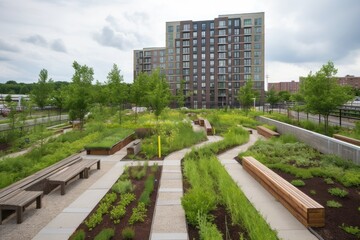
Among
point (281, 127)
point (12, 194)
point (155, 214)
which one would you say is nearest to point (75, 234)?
point (155, 214)

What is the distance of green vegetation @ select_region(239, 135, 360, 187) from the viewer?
8.35 meters

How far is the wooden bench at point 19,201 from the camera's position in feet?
18.4

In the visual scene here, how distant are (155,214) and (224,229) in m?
1.57

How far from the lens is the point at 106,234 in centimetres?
488

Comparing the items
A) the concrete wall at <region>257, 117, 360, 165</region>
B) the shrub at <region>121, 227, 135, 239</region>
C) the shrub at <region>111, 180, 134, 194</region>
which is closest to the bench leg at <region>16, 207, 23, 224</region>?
the shrub at <region>121, 227, 135, 239</region>

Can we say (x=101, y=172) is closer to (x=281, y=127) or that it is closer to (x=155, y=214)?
(x=155, y=214)

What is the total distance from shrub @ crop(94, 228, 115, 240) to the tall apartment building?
80.3 metres

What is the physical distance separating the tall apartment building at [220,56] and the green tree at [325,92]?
6818cm

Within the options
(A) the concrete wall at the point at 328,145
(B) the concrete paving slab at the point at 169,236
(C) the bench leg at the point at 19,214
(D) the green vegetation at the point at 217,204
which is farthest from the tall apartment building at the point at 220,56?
(B) the concrete paving slab at the point at 169,236

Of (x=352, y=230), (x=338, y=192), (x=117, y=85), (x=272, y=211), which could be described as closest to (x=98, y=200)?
(x=272, y=211)

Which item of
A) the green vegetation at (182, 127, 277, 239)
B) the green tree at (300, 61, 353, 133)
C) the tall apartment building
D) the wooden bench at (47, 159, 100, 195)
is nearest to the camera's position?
the green vegetation at (182, 127, 277, 239)

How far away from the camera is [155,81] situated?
87.2 feet

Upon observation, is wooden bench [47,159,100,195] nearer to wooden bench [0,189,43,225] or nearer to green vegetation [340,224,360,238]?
wooden bench [0,189,43,225]

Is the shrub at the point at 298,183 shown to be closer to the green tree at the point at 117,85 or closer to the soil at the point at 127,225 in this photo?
the soil at the point at 127,225
